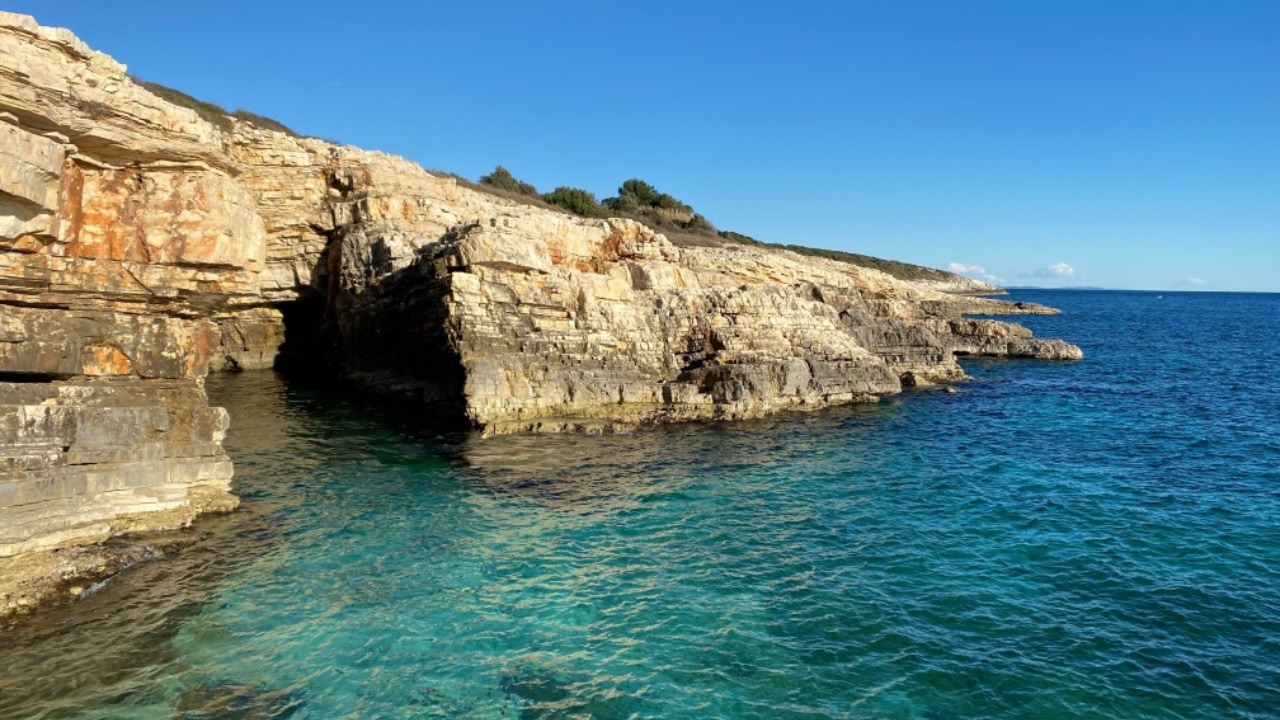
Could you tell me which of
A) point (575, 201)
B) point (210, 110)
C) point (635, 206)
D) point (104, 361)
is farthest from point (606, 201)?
point (104, 361)

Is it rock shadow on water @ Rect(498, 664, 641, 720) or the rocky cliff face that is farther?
the rocky cliff face

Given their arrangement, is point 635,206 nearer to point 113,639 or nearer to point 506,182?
point 506,182

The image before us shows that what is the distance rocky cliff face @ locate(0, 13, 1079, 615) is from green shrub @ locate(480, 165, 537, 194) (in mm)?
27774

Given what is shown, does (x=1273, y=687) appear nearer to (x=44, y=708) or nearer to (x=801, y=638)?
(x=801, y=638)

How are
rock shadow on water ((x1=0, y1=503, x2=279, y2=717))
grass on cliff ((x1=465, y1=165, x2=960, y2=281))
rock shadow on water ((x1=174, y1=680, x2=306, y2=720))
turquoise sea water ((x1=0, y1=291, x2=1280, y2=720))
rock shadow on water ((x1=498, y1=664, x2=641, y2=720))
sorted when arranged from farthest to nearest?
grass on cliff ((x1=465, y1=165, x2=960, y2=281))
turquoise sea water ((x1=0, y1=291, x2=1280, y2=720))
rock shadow on water ((x1=498, y1=664, x2=641, y2=720))
rock shadow on water ((x1=0, y1=503, x2=279, y2=717))
rock shadow on water ((x1=174, y1=680, x2=306, y2=720))

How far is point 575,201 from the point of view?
2311 inches

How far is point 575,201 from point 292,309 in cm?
2974

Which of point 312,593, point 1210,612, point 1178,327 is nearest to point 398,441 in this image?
point 312,593

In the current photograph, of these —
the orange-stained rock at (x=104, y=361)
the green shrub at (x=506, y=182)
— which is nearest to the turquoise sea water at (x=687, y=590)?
the orange-stained rock at (x=104, y=361)

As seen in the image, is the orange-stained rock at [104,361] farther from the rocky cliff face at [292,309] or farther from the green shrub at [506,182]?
the green shrub at [506,182]

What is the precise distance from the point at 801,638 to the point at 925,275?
5576 inches

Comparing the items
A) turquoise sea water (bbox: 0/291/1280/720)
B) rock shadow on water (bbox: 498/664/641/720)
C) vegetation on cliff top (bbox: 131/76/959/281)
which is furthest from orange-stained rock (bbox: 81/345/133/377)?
vegetation on cliff top (bbox: 131/76/959/281)

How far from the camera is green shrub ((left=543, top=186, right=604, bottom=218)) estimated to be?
186 ft

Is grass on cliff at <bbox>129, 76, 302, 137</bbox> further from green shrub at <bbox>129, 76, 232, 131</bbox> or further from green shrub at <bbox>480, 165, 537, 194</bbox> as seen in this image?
green shrub at <bbox>480, 165, 537, 194</bbox>
